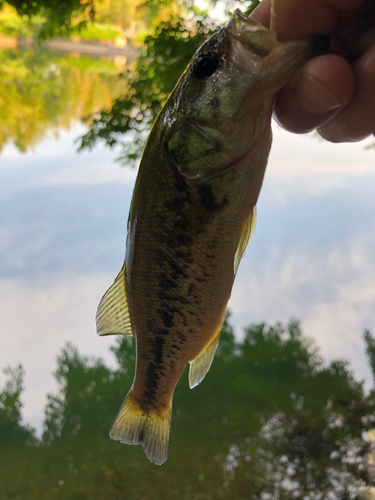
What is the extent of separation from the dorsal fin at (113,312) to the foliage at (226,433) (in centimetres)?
305

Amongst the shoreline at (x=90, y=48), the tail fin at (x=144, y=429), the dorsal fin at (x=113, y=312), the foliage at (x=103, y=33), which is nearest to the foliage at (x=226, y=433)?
the tail fin at (x=144, y=429)

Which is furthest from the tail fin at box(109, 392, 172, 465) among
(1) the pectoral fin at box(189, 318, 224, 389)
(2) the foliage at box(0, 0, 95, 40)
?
(2) the foliage at box(0, 0, 95, 40)

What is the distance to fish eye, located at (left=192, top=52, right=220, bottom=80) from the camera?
0.93m

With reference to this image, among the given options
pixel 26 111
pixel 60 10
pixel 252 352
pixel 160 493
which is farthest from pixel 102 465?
pixel 26 111

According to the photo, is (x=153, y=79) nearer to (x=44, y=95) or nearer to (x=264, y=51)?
(x=264, y=51)

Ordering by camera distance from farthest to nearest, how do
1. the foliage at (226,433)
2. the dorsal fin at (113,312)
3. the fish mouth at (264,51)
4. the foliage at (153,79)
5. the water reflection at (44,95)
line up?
the water reflection at (44,95), the foliage at (153,79), the foliage at (226,433), the dorsal fin at (113,312), the fish mouth at (264,51)

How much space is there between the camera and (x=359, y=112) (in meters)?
1.03

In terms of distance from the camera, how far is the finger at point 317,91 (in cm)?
88

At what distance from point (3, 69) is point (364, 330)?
1811 cm

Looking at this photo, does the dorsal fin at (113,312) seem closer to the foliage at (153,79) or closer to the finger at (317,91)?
the finger at (317,91)

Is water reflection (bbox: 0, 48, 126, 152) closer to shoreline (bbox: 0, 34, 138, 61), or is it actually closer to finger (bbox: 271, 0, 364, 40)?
shoreline (bbox: 0, 34, 138, 61)

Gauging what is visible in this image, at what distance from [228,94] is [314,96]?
0.24 metres

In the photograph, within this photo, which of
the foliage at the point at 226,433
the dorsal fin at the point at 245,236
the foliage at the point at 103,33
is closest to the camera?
the dorsal fin at the point at 245,236

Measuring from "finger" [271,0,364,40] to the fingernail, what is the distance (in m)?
0.21
